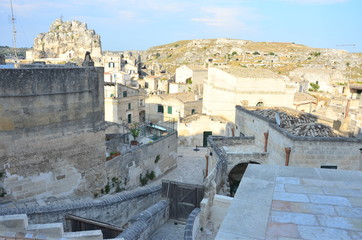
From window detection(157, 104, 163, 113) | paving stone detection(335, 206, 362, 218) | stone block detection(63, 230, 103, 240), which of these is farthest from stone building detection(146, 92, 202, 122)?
paving stone detection(335, 206, 362, 218)

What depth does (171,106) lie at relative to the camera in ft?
123

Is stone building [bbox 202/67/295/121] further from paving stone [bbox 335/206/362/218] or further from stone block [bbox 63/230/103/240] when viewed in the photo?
paving stone [bbox 335/206/362/218]

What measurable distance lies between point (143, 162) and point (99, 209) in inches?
341

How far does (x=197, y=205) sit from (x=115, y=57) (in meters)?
62.4

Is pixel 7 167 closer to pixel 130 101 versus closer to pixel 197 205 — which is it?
pixel 197 205

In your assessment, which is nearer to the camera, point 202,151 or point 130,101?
point 202,151

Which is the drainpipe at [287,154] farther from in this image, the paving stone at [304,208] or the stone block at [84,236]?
the paving stone at [304,208]

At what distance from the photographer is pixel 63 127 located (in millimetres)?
13289

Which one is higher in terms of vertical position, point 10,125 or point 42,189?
point 10,125

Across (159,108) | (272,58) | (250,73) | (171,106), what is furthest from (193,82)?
(272,58)

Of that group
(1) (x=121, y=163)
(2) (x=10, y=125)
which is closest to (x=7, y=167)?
(2) (x=10, y=125)

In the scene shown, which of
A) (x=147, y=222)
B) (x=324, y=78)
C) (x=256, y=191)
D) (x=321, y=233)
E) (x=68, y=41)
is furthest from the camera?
(x=68, y=41)

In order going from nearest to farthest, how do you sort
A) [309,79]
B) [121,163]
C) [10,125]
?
[10,125]
[121,163]
[309,79]

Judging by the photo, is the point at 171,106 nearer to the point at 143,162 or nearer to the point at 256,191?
the point at 143,162
